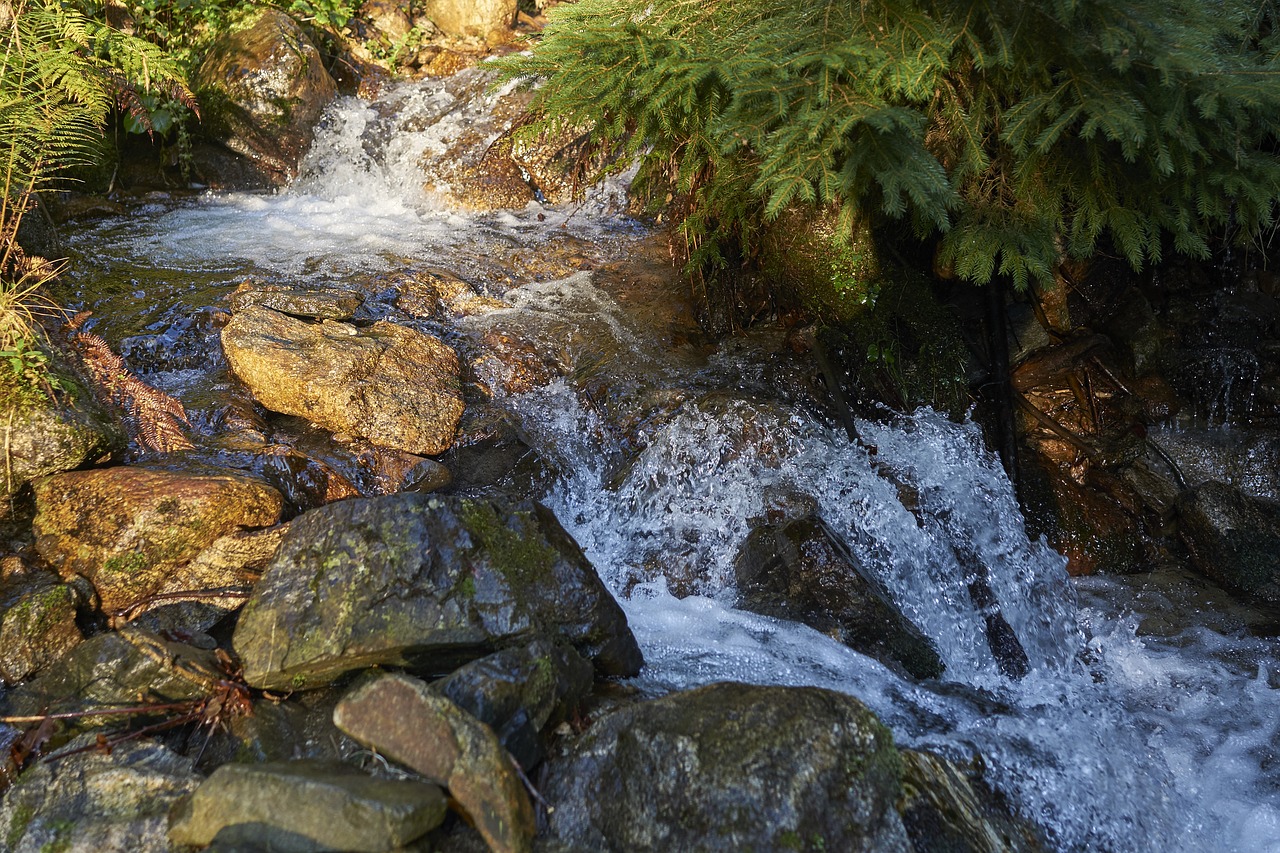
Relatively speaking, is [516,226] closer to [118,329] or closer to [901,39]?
Answer: [118,329]

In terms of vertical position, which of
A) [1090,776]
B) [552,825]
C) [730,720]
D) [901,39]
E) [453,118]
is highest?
[901,39]

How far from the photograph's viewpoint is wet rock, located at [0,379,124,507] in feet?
13.2

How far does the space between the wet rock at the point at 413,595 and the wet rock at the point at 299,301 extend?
270cm

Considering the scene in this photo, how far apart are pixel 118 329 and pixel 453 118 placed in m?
5.19

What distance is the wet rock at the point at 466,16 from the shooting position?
38.4ft

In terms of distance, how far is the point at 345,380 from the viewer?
502 centimetres

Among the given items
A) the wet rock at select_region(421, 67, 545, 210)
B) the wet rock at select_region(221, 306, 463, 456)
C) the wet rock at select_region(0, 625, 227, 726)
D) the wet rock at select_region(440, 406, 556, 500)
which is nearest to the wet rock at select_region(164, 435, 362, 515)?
the wet rock at select_region(221, 306, 463, 456)

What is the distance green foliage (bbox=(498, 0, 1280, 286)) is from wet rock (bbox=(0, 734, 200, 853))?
3.45 m

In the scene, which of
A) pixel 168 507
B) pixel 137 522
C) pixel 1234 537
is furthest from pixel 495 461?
pixel 1234 537

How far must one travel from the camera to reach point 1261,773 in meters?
3.95

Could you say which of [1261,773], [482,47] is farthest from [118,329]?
[482,47]

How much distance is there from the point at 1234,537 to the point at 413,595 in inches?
207

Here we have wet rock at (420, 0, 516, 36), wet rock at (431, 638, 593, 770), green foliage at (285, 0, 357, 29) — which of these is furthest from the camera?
wet rock at (420, 0, 516, 36)

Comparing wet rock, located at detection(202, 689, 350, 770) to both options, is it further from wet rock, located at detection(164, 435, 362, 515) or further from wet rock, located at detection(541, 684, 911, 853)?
wet rock, located at detection(164, 435, 362, 515)
